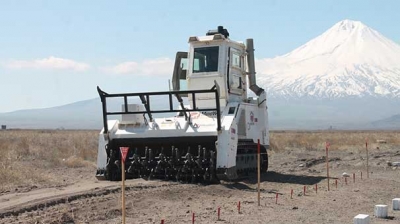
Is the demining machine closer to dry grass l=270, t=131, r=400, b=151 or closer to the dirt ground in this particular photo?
the dirt ground

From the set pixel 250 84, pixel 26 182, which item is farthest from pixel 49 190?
pixel 250 84

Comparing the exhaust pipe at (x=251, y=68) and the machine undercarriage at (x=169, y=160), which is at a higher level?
the exhaust pipe at (x=251, y=68)

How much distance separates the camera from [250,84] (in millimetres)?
22531

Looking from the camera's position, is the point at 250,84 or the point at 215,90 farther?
the point at 250,84

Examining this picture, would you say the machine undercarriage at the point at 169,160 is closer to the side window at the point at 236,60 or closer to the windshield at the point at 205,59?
the windshield at the point at 205,59

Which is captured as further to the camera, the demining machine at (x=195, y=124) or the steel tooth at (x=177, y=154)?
the steel tooth at (x=177, y=154)

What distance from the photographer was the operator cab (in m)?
20.7

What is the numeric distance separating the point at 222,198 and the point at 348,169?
12100 mm

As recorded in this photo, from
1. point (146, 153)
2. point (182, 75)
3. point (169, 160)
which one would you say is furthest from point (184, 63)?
point (169, 160)

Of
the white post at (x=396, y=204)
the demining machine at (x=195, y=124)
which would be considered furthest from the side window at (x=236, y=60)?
the white post at (x=396, y=204)

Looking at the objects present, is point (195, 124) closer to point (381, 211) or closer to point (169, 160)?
point (169, 160)

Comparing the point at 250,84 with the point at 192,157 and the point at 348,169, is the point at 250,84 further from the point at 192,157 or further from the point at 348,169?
the point at 348,169

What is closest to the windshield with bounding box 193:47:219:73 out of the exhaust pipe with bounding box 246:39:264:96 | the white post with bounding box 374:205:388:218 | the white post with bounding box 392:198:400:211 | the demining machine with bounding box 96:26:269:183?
the demining machine with bounding box 96:26:269:183

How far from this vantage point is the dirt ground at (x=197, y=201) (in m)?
13.4
